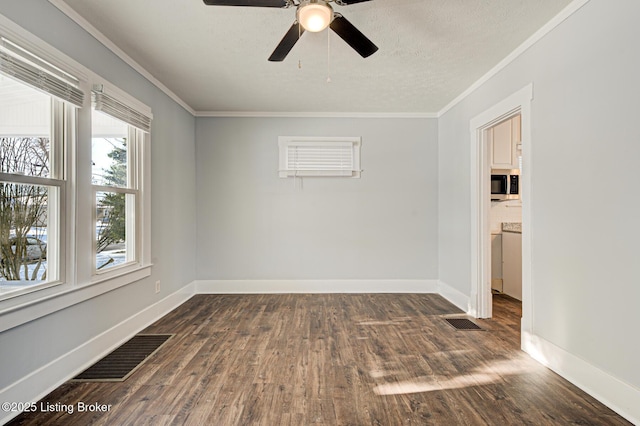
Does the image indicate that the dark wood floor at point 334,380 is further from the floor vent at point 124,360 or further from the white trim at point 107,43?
the white trim at point 107,43

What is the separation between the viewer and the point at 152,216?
343cm

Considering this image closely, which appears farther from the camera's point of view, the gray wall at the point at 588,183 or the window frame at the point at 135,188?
the window frame at the point at 135,188

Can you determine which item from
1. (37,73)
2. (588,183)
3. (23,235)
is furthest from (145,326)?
(588,183)

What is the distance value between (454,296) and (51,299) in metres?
4.03

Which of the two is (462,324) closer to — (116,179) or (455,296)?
(455,296)

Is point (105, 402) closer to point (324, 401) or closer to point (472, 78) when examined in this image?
point (324, 401)

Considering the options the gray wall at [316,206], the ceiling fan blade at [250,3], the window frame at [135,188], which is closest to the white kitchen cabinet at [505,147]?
the gray wall at [316,206]

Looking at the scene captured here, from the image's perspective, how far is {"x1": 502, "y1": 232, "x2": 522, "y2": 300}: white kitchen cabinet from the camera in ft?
13.7

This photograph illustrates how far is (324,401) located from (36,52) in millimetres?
2771

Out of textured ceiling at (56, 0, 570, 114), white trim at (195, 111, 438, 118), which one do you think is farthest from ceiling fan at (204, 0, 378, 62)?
white trim at (195, 111, 438, 118)

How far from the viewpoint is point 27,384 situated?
1.92 m

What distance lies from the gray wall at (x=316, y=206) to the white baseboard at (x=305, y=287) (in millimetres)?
91

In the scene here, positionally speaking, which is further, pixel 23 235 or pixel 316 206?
pixel 316 206

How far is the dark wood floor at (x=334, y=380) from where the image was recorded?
1.82 meters
